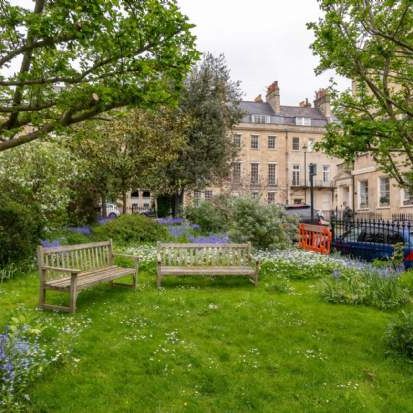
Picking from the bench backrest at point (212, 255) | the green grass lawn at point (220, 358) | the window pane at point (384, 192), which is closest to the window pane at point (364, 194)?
the window pane at point (384, 192)

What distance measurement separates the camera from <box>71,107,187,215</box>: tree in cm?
1678

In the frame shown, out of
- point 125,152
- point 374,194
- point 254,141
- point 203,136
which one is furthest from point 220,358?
point 254,141

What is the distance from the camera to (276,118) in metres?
53.7

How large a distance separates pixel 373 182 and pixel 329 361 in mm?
24304

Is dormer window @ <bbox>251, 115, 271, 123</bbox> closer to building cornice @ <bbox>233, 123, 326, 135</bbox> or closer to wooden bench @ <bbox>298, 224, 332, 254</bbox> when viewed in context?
building cornice @ <bbox>233, 123, 326, 135</bbox>

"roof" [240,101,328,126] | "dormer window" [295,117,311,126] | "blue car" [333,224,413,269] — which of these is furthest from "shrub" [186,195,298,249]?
"dormer window" [295,117,311,126]

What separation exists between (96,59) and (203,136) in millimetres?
17402

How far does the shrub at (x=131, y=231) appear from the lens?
13.6 metres

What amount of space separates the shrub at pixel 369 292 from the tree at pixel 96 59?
5.26 metres

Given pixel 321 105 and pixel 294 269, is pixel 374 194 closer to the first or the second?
pixel 294 269

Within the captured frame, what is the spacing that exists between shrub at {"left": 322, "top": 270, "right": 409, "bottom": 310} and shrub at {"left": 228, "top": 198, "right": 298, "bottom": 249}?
3.59m

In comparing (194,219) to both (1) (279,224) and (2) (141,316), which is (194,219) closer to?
(1) (279,224)

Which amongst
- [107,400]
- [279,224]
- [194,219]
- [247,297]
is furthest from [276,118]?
[107,400]

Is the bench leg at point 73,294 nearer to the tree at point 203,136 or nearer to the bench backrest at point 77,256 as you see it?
the bench backrest at point 77,256
